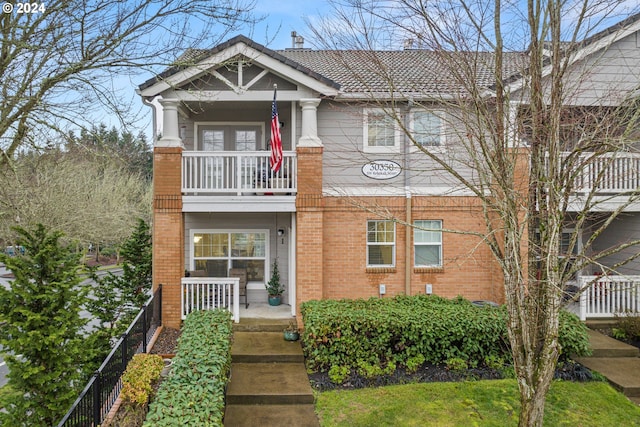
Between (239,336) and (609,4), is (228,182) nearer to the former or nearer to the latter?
(239,336)

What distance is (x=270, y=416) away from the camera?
22.8ft

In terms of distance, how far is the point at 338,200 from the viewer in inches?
440

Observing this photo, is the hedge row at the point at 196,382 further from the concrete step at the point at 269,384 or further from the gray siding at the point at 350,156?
the gray siding at the point at 350,156

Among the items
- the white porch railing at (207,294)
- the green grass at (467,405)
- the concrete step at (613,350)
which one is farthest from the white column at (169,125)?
the concrete step at (613,350)

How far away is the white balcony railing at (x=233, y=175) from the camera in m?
10.3

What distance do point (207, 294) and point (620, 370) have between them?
909 cm

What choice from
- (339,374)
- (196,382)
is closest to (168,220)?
(196,382)

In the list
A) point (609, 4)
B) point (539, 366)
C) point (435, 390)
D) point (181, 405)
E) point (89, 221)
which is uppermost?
point (609, 4)

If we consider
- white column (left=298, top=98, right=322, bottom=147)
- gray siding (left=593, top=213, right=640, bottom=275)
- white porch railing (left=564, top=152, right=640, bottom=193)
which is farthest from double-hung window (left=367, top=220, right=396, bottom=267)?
gray siding (left=593, top=213, right=640, bottom=275)

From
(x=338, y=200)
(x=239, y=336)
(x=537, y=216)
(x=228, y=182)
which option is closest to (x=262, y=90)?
(x=228, y=182)

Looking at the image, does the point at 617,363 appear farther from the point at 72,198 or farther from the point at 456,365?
the point at 72,198

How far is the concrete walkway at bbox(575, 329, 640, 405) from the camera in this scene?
7734 mm

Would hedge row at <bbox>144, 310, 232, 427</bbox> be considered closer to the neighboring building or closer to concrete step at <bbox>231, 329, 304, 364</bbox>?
concrete step at <bbox>231, 329, 304, 364</bbox>

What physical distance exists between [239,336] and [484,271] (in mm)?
6765
